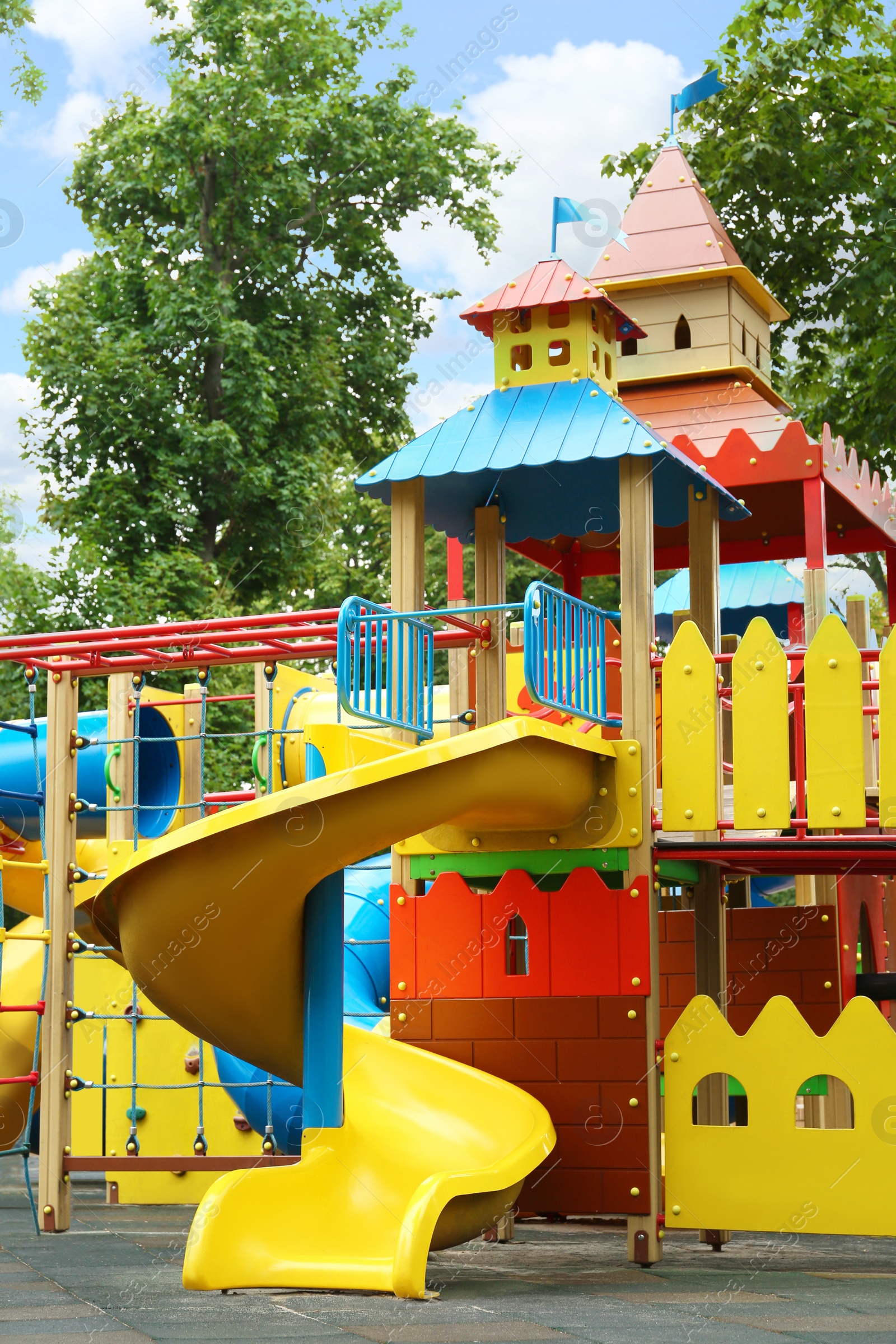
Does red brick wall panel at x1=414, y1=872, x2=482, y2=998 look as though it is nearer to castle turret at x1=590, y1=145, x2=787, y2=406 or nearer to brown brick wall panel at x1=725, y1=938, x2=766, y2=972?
brown brick wall panel at x1=725, y1=938, x2=766, y2=972

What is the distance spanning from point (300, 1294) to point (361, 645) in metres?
3.11

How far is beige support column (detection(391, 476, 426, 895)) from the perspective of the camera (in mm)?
7484

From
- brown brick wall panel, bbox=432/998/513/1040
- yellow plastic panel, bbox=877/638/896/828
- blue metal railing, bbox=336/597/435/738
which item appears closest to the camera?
blue metal railing, bbox=336/597/435/738

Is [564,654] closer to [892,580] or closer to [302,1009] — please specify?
[302,1009]

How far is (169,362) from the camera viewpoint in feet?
69.9

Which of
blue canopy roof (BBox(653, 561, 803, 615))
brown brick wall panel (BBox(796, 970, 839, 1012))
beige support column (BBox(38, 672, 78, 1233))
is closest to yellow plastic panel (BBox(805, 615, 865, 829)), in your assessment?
brown brick wall panel (BBox(796, 970, 839, 1012))

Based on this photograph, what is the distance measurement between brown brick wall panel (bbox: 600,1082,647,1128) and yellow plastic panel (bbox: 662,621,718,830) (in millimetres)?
1139

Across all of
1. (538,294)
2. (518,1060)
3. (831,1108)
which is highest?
(538,294)


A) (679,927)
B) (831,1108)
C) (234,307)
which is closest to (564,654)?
(679,927)

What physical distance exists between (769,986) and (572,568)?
9.27 feet

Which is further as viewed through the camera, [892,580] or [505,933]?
[892,580]

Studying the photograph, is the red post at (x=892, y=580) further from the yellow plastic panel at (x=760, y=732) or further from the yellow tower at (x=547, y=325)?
the yellow plastic panel at (x=760, y=732)

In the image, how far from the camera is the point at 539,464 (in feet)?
23.0

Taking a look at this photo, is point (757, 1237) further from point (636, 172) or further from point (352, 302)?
point (352, 302)
